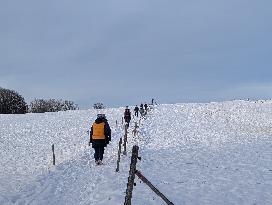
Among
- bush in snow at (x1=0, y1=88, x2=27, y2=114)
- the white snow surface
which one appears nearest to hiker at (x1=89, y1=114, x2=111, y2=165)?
the white snow surface

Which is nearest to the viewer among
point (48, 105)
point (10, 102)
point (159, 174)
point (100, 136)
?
point (159, 174)

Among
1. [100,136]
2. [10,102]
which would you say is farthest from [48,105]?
[100,136]

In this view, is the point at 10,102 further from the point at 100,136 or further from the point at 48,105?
the point at 100,136

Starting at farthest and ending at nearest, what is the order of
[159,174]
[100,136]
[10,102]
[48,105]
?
[48,105], [10,102], [100,136], [159,174]

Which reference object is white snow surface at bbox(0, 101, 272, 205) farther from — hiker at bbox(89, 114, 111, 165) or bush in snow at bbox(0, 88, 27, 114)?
bush in snow at bbox(0, 88, 27, 114)

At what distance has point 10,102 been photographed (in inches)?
4262

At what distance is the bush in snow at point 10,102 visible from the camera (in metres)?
108

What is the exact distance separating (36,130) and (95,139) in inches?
1181

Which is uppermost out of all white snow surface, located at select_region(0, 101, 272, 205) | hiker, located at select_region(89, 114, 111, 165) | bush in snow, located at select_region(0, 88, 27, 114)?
bush in snow, located at select_region(0, 88, 27, 114)

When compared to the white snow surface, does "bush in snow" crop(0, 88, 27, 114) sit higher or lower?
higher

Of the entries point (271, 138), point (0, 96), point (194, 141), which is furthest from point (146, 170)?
point (0, 96)

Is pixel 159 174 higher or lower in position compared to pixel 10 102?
lower

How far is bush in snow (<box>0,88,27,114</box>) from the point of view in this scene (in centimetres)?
10756

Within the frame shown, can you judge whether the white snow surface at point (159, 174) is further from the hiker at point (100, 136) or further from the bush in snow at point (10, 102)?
the bush in snow at point (10, 102)
